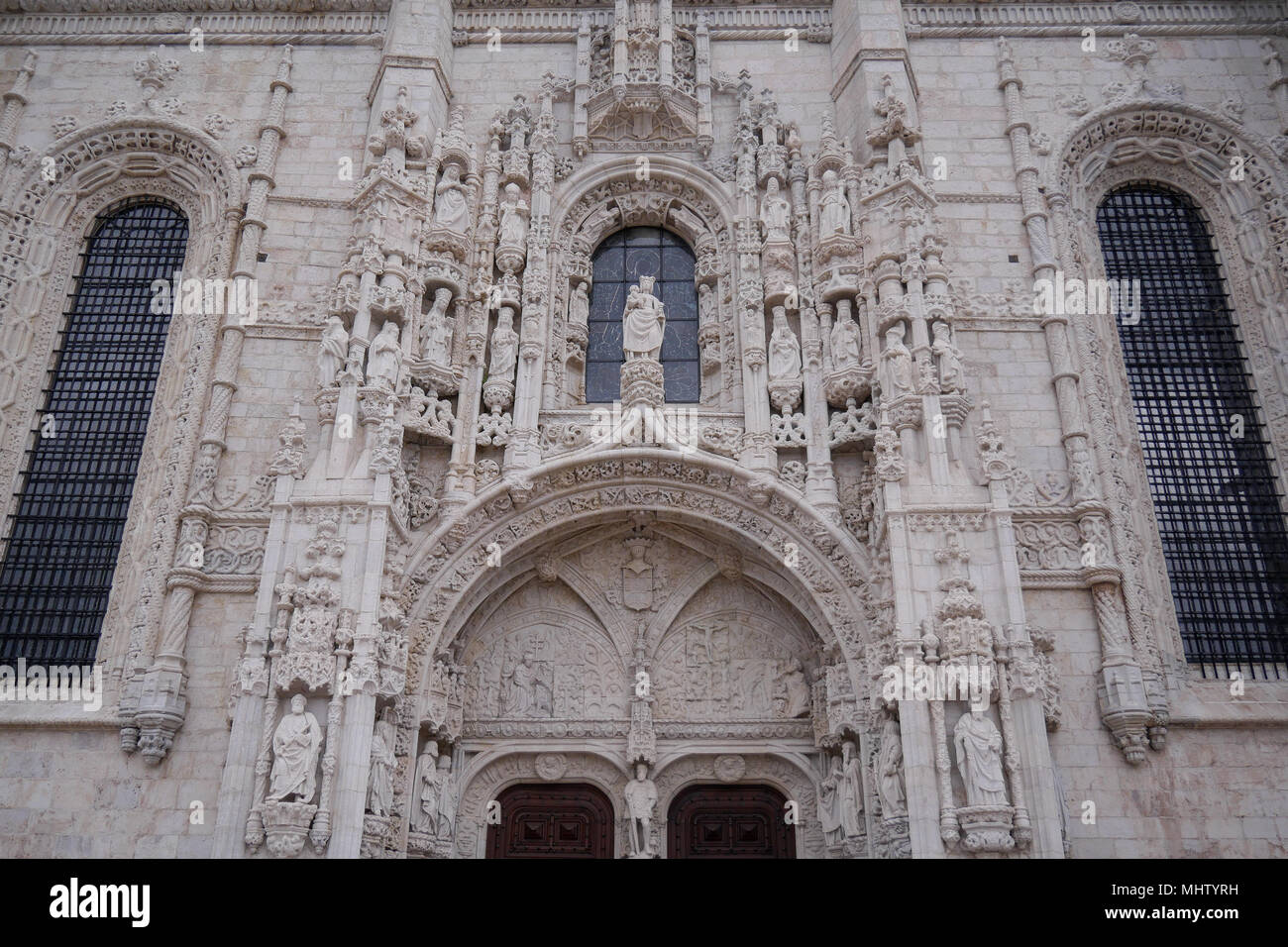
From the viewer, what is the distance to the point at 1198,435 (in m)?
14.4

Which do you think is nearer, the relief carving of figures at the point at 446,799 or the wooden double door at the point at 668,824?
the relief carving of figures at the point at 446,799

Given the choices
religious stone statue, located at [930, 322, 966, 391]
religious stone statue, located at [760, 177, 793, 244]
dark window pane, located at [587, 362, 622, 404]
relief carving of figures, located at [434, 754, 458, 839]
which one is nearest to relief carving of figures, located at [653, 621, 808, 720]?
relief carving of figures, located at [434, 754, 458, 839]

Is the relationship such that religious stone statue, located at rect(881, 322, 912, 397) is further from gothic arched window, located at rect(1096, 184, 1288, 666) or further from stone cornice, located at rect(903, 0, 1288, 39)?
stone cornice, located at rect(903, 0, 1288, 39)

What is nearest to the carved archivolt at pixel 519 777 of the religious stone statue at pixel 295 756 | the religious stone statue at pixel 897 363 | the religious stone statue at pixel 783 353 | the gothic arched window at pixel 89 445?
the religious stone statue at pixel 295 756

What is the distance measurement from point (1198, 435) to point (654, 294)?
7664mm

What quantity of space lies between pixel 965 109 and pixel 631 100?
4913 millimetres

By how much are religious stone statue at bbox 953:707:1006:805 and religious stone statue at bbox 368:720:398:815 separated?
5.93m

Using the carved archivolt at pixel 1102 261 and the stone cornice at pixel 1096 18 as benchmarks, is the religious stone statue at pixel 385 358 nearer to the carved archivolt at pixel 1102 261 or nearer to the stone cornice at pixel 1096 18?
the carved archivolt at pixel 1102 261

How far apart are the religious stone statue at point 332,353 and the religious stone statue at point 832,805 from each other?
745 centimetres

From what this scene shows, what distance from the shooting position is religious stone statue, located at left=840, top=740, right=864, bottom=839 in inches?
467

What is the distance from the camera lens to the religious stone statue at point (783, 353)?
1366cm

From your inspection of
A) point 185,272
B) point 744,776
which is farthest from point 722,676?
point 185,272

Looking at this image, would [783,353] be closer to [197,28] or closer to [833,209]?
[833,209]
